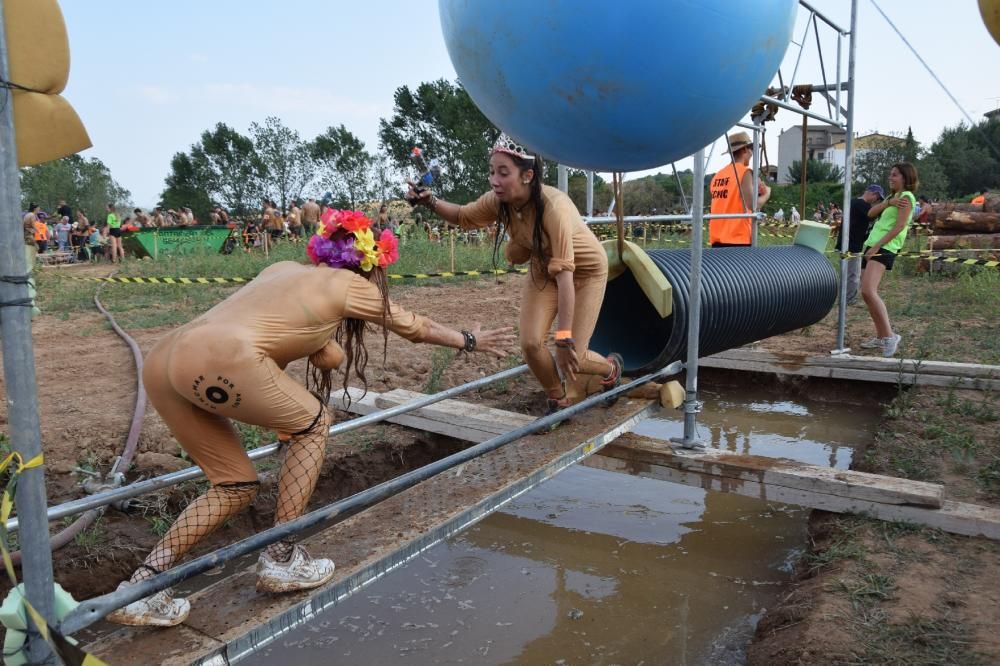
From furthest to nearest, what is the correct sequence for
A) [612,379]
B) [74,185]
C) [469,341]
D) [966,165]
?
1. [74,185]
2. [966,165]
3. [612,379]
4. [469,341]

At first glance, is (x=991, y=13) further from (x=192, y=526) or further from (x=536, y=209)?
(x=192, y=526)

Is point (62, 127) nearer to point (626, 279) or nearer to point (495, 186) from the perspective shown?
point (495, 186)

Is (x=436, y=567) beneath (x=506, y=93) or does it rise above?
beneath

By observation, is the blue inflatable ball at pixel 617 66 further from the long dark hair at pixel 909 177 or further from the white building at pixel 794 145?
the white building at pixel 794 145

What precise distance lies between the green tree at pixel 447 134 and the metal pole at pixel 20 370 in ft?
139

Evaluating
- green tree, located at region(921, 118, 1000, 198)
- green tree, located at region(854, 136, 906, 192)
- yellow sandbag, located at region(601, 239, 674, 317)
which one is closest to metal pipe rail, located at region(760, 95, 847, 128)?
yellow sandbag, located at region(601, 239, 674, 317)

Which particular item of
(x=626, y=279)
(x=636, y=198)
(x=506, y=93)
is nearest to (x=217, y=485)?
(x=506, y=93)

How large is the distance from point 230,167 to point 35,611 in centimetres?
5639

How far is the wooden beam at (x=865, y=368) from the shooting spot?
561 cm

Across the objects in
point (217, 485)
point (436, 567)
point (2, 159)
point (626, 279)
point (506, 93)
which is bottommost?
point (436, 567)

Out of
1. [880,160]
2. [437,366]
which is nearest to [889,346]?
[437,366]

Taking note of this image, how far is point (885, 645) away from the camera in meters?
2.54

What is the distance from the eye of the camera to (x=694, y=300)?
390 centimetres

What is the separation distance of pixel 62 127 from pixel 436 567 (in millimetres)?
2935
